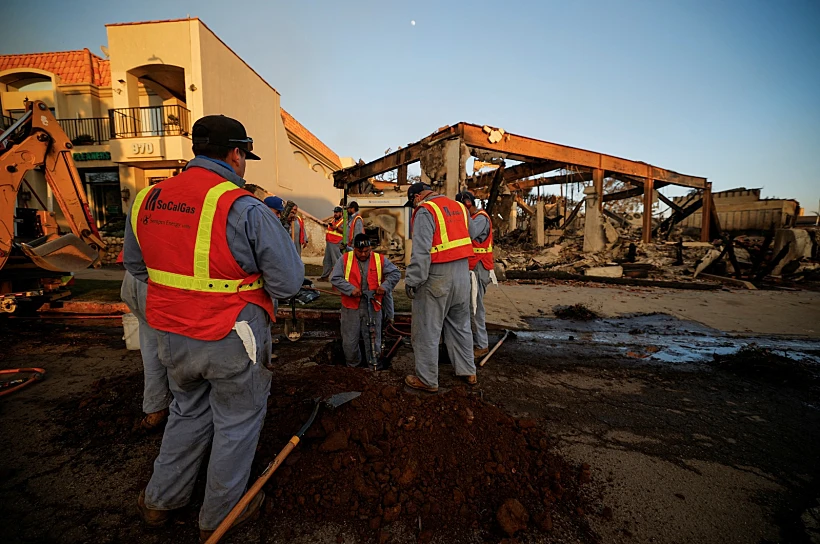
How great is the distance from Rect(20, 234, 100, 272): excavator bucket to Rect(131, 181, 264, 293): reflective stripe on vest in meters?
5.41

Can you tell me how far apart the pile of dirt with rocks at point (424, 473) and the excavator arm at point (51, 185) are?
518cm

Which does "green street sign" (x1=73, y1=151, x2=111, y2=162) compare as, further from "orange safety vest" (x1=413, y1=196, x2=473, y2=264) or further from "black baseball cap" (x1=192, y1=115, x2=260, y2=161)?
"black baseball cap" (x1=192, y1=115, x2=260, y2=161)

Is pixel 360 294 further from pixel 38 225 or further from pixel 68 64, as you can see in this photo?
pixel 68 64

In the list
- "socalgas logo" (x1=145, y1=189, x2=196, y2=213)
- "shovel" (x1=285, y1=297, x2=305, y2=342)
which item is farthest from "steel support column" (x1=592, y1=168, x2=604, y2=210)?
"socalgas logo" (x1=145, y1=189, x2=196, y2=213)

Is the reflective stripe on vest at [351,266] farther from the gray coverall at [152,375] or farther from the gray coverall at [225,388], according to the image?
the gray coverall at [225,388]

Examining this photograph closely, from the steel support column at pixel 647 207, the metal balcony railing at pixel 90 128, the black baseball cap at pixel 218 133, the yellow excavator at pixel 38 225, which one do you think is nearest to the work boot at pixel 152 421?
the black baseball cap at pixel 218 133

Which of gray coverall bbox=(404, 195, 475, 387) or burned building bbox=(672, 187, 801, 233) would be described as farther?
burned building bbox=(672, 187, 801, 233)

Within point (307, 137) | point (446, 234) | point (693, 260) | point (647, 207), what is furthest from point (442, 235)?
point (307, 137)

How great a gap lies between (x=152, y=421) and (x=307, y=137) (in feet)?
77.2

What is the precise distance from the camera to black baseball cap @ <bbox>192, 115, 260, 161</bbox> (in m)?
1.85

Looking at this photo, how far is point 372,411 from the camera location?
2.64m

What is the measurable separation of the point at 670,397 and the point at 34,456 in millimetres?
5143

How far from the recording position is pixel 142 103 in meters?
15.7

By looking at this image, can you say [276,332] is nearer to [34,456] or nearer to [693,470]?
[34,456]
